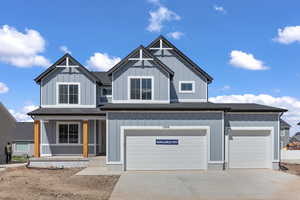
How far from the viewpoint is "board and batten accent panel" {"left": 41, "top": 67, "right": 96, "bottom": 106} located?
22.6m

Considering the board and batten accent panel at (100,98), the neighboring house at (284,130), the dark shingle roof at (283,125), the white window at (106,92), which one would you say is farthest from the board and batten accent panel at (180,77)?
the neighboring house at (284,130)

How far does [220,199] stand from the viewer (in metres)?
10.1

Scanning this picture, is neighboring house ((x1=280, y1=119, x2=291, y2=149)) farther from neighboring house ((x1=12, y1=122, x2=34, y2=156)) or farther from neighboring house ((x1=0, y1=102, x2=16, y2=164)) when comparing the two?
neighboring house ((x1=0, y1=102, x2=16, y2=164))

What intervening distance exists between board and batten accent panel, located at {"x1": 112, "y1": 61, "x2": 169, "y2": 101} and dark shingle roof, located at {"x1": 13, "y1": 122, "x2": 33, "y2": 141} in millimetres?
30611

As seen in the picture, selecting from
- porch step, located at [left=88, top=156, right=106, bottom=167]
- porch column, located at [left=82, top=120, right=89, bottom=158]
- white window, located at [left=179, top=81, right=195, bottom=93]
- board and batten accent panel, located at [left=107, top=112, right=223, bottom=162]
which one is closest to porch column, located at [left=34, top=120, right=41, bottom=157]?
porch column, located at [left=82, top=120, right=89, bottom=158]

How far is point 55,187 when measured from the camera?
488 inches

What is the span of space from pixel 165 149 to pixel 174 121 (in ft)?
5.51

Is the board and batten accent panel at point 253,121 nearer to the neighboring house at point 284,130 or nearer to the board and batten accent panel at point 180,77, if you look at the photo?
the board and batten accent panel at point 180,77

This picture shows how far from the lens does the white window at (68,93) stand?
22609 millimetres

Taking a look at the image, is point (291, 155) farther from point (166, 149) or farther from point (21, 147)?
point (21, 147)

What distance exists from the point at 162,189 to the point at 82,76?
13.4 m

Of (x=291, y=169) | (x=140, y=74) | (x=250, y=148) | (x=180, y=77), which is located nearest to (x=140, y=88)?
(x=140, y=74)

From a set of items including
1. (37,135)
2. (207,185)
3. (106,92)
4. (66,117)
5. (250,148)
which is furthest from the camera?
(106,92)

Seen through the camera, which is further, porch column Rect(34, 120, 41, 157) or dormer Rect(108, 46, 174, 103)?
porch column Rect(34, 120, 41, 157)
